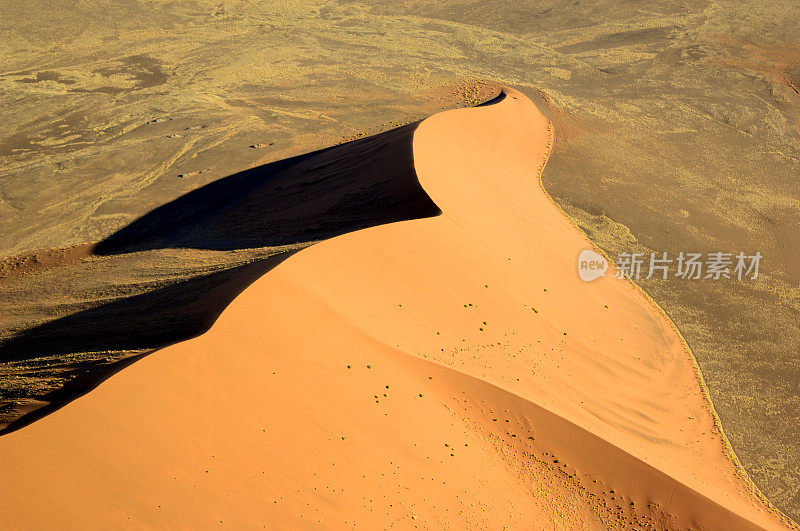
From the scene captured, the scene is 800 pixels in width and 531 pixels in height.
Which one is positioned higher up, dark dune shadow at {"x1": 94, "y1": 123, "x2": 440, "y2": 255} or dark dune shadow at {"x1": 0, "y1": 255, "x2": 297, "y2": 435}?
dark dune shadow at {"x1": 0, "y1": 255, "x2": 297, "y2": 435}

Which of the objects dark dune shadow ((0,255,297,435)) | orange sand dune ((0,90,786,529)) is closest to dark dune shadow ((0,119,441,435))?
Answer: dark dune shadow ((0,255,297,435))

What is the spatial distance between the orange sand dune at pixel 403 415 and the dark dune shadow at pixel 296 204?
2.07 m

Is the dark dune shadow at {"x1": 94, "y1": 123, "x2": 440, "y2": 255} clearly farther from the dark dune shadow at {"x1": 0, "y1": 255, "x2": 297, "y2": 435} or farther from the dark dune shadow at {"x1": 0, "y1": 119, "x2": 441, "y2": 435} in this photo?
the dark dune shadow at {"x1": 0, "y1": 255, "x2": 297, "y2": 435}

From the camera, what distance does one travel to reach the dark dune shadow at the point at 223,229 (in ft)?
29.4

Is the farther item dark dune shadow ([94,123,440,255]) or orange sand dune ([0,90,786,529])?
dark dune shadow ([94,123,440,255])

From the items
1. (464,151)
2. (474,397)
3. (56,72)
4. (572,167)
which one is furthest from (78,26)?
(474,397)

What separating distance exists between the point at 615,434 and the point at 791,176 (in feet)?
49.0

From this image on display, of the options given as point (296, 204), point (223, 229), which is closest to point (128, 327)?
point (223, 229)

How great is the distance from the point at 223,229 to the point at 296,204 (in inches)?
81.0

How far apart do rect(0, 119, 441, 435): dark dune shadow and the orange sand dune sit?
77 cm

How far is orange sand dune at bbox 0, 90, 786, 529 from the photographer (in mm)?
6355

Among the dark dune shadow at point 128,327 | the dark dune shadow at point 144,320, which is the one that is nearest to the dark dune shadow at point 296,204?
the dark dune shadow at point 144,320

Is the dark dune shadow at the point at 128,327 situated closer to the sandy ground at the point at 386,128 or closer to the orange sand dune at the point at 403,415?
the sandy ground at the point at 386,128

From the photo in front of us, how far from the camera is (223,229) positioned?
647 inches
